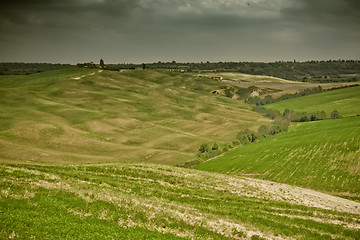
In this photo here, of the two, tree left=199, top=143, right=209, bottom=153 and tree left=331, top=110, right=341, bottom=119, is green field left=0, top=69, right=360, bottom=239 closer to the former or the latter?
tree left=199, top=143, right=209, bottom=153

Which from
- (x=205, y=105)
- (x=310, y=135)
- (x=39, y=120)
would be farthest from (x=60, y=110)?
(x=310, y=135)

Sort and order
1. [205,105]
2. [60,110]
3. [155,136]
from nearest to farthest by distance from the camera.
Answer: [155,136] < [60,110] < [205,105]

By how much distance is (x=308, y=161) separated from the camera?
89688 millimetres

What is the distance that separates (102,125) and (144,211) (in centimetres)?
10068

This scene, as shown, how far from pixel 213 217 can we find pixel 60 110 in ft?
392

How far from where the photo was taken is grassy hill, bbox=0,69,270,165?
88938 millimetres

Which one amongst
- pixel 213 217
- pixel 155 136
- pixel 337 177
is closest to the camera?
pixel 213 217

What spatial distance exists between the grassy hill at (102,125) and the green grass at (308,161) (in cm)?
1648

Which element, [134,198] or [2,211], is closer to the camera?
[2,211]

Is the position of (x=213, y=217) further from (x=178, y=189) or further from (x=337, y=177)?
(x=337, y=177)

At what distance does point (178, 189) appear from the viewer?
40469 millimetres

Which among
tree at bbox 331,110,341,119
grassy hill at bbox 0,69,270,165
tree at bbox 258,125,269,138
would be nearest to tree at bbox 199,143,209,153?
grassy hill at bbox 0,69,270,165

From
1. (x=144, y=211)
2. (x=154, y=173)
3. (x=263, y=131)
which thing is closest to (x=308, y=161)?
(x=263, y=131)

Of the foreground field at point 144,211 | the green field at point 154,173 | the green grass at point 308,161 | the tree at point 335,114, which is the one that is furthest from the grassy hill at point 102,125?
the tree at point 335,114
